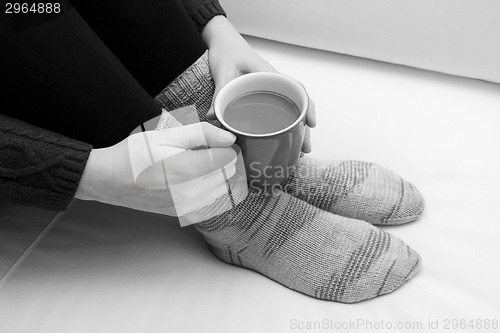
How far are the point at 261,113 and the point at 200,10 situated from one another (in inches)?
9.7

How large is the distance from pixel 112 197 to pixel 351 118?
16.6 inches

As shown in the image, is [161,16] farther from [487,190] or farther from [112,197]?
[487,190]

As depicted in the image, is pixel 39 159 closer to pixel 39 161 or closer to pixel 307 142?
pixel 39 161

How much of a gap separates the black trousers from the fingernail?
121 millimetres

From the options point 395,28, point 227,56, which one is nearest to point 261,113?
point 227,56

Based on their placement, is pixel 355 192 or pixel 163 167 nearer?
pixel 163 167

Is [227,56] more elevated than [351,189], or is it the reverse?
[227,56]

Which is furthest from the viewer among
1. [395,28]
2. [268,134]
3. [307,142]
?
[395,28]

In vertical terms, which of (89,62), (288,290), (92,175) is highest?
(89,62)

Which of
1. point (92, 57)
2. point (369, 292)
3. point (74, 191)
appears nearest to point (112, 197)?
point (74, 191)

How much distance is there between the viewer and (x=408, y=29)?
0.82 metres

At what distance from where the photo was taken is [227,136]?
49 cm

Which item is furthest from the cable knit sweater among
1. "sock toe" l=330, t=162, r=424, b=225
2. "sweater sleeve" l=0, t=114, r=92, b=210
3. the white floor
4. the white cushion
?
the white cushion

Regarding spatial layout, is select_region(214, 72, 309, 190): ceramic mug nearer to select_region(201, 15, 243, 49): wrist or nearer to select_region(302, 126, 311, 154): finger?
select_region(302, 126, 311, 154): finger
